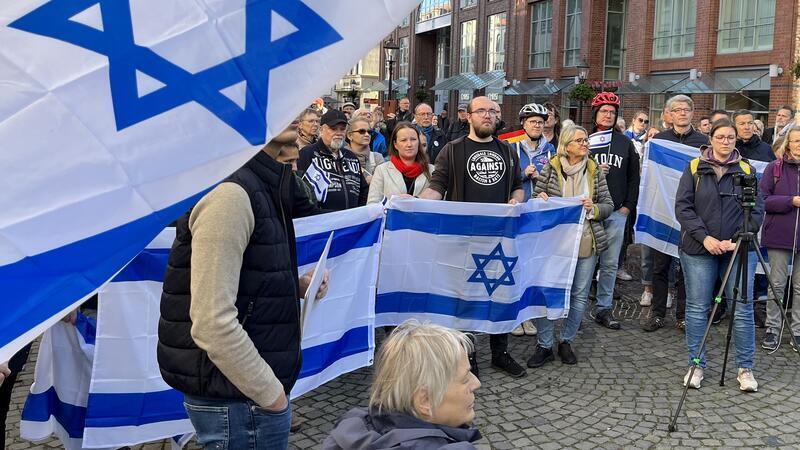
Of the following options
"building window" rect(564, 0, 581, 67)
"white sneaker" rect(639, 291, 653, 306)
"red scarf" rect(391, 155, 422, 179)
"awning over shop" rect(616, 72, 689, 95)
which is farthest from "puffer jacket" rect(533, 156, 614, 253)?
"building window" rect(564, 0, 581, 67)

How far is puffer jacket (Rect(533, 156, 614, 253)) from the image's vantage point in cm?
600

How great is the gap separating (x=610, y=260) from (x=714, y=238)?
1.43 m

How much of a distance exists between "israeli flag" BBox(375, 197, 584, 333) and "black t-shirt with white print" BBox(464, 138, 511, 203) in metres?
0.14

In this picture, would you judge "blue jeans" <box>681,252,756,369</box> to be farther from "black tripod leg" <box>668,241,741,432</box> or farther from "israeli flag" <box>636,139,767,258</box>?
"israeli flag" <box>636,139,767,258</box>

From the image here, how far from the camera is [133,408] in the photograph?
378 centimetres

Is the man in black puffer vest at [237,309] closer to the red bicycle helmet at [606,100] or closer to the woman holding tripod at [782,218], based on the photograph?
the woman holding tripod at [782,218]

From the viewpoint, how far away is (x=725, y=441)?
4.49 metres

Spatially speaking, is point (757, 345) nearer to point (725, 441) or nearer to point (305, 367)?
point (725, 441)

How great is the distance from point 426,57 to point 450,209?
4888cm

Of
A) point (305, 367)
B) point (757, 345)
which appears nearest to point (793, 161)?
point (757, 345)

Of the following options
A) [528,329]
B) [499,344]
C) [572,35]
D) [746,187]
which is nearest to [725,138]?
[746,187]

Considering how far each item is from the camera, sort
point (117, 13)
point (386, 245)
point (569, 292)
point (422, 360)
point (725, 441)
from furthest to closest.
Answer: point (569, 292) < point (386, 245) < point (725, 441) < point (422, 360) < point (117, 13)


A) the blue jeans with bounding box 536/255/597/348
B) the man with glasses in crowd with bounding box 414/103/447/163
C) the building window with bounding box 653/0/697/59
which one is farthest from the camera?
the building window with bounding box 653/0/697/59

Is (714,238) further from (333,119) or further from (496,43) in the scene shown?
(496,43)
